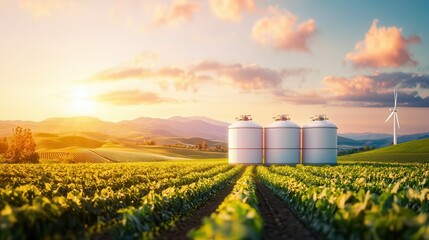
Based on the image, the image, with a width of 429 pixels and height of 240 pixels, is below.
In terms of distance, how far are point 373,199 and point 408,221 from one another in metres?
3.01

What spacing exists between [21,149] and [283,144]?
199 feet

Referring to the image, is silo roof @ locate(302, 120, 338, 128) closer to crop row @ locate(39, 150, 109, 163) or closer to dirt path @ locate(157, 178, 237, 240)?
crop row @ locate(39, 150, 109, 163)

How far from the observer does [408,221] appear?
977 centimetres

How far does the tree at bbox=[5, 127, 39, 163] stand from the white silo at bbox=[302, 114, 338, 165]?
191ft

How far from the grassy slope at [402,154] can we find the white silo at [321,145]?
63.6 feet

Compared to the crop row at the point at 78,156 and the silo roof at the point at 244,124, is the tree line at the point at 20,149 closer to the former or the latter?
the crop row at the point at 78,156

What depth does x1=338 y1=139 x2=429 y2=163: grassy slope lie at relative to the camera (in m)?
93.4

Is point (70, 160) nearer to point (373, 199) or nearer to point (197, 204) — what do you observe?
point (197, 204)

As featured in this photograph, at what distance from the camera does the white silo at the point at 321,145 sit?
78.7m

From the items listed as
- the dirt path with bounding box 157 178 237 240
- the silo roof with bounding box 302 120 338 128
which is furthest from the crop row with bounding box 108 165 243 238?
the silo roof with bounding box 302 120 338 128

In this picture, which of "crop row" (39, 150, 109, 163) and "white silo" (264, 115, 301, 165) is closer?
"white silo" (264, 115, 301, 165)

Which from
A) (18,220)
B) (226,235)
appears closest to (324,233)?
(226,235)

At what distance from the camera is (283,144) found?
78.9 meters

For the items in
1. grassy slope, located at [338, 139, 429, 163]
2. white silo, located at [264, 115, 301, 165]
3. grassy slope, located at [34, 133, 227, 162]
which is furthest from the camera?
grassy slope, located at [34, 133, 227, 162]
